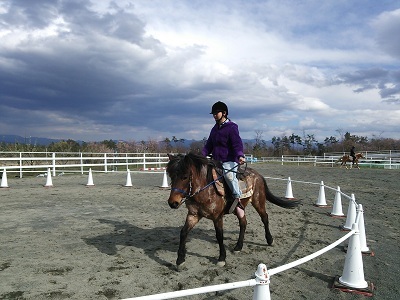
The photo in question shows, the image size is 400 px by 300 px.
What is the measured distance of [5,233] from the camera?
704cm

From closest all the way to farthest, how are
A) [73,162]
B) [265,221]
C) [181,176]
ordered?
[181,176]
[265,221]
[73,162]

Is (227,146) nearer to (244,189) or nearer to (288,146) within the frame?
(244,189)

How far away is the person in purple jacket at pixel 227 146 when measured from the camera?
5566 mm

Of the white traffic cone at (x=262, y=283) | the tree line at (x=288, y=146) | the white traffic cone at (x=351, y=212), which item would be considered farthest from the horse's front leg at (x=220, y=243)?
the tree line at (x=288, y=146)

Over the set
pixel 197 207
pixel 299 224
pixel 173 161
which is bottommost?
pixel 299 224

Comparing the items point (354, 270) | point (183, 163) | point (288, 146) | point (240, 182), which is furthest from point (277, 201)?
point (288, 146)

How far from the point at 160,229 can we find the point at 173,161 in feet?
10.3

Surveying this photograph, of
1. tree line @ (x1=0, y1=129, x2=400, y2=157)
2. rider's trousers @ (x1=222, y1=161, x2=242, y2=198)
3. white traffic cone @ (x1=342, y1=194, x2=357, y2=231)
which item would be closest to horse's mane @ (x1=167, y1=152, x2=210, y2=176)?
rider's trousers @ (x1=222, y1=161, x2=242, y2=198)

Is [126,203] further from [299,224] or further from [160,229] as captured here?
[299,224]

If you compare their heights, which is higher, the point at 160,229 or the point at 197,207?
the point at 197,207

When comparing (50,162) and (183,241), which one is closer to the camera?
(183,241)

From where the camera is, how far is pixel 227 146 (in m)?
5.84

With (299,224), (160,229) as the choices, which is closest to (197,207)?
(160,229)

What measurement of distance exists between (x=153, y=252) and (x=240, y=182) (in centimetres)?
204
